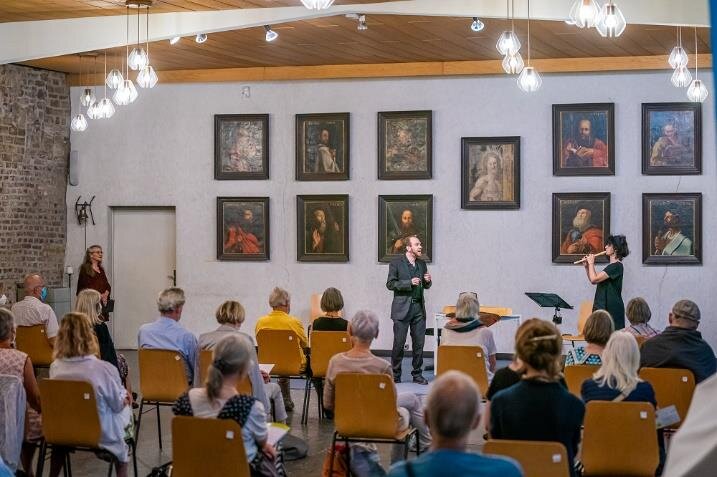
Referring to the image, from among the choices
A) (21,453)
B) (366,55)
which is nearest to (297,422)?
(21,453)

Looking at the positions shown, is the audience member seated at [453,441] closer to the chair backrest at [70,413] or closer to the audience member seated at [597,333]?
the chair backrest at [70,413]

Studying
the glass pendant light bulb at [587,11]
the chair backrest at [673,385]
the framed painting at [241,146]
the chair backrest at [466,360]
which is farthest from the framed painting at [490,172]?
the chair backrest at [673,385]

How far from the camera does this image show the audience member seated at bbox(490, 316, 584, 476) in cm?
498

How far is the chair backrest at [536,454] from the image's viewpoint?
4.54 m

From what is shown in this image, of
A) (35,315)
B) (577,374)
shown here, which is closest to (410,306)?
(35,315)

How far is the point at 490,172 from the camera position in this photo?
48.2 feet

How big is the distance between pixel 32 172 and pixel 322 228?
4308 millimetres

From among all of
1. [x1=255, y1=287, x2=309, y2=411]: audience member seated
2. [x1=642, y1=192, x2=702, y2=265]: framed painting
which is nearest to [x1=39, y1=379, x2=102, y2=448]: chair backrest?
[x1=255, y1=287, x2=309, y2=411]: audience member seated

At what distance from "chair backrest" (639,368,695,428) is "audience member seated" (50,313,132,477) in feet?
11.3

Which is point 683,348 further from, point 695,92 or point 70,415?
point 695,92

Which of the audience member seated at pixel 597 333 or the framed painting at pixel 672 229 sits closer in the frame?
the audience member seated at pixel 597 333

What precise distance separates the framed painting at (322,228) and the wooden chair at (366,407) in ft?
28.0

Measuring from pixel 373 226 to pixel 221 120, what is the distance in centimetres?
280

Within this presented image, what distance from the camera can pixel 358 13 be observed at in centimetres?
1084
